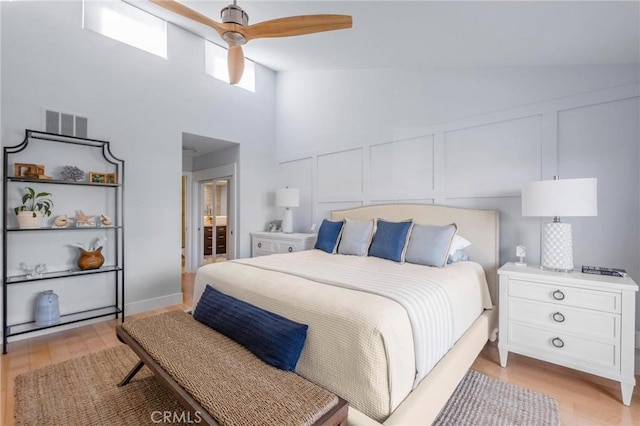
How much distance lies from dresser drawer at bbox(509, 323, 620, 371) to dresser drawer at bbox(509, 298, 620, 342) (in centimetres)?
4

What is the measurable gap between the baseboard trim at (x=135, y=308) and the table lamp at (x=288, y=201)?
1.73 metres

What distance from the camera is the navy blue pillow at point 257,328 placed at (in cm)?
141

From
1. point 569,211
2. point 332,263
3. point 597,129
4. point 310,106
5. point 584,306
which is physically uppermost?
point 310,106

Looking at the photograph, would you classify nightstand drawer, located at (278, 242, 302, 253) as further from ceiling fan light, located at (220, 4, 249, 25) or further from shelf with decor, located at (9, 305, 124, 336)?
ceiling fan light, located at (220, 4, 249, 25)

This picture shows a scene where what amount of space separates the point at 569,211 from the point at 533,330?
0.90 m

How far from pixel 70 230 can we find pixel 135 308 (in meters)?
1.12

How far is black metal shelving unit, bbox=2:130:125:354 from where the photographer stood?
251 centimetres

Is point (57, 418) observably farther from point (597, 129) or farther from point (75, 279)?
point (597, 129)

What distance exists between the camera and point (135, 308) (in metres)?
3.40

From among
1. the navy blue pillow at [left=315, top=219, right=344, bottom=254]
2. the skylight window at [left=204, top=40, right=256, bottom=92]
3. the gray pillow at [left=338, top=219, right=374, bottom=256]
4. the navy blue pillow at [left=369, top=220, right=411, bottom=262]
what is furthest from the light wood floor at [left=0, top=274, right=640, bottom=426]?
the skylight window at [left=204, top=40, right=256, bottom=92]

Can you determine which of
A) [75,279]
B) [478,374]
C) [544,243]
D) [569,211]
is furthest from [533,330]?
[75,279]

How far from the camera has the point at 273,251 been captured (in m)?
4.23

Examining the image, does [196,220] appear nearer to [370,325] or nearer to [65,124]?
[65,124]

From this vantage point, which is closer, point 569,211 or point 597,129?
point 569,211
